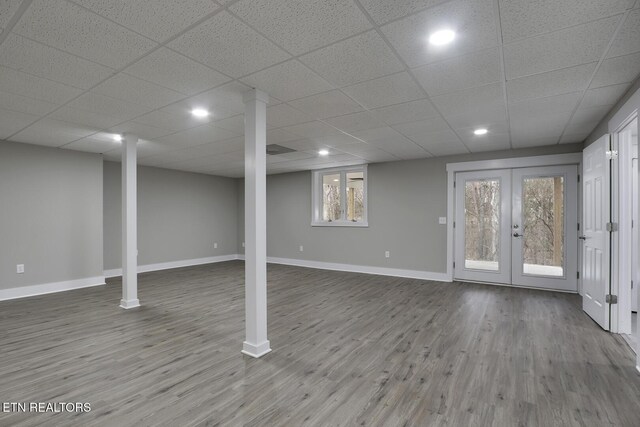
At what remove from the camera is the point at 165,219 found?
7344 millimetres

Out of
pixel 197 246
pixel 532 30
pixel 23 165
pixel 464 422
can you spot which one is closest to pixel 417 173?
pixel 532 30

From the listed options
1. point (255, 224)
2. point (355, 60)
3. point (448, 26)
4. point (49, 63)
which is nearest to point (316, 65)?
point (355, 60)

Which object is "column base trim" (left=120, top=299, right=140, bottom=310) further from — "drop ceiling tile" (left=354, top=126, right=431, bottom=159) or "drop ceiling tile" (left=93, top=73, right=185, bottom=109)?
"drop ceiling tile" (left=354, top=126, right=431, bottom=159)

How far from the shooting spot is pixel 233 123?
12.4 feet

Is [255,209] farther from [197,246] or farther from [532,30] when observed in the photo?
[197,246]

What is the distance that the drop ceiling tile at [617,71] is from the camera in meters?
2.25

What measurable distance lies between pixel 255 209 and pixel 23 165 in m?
4.54

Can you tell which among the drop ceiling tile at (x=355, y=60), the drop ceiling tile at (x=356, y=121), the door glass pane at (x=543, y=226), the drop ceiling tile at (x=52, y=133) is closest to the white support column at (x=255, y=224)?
the drop ceiling tile at (x=355, y=60)

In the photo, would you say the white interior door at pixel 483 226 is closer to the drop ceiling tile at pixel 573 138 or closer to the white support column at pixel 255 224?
the drop ceiling tile at pixel 573 138

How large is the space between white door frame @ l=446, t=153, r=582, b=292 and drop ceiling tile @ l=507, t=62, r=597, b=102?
2.58 metres

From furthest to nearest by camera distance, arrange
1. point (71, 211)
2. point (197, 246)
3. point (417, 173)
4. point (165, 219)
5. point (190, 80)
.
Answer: point (197, 246) → point (165, 219) → point (417, 173) → point (71, 211) → point (190, 80)

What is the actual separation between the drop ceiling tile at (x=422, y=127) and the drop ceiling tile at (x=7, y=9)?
3.46 metres

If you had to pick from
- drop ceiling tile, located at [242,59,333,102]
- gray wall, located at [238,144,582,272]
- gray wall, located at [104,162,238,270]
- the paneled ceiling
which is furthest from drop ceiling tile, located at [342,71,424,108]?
gray wall, located at [104,162,238,270]

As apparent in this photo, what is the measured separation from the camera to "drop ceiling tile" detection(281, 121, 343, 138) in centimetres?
388
